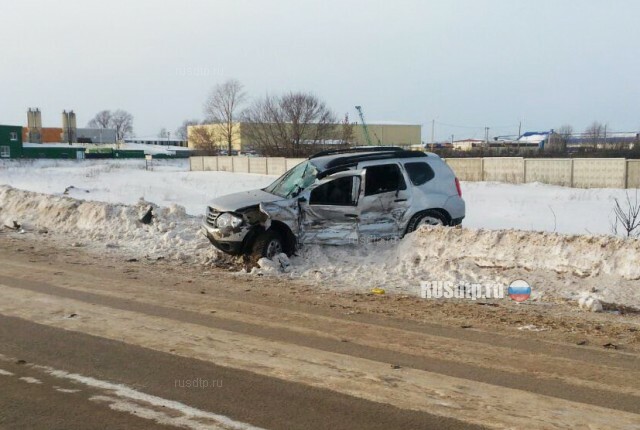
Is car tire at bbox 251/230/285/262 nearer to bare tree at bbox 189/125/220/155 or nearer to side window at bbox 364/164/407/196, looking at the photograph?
side window at bbox 364/164/407/196

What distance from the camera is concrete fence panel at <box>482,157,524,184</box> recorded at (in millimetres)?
40938

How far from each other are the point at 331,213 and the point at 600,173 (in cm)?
3251

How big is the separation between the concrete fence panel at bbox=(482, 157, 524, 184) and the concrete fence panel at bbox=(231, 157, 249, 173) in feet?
80.3

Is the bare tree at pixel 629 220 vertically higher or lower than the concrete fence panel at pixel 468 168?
lower

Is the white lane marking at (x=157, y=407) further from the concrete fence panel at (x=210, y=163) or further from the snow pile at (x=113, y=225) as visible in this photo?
the concrete fence panel at (x=210, y=163)

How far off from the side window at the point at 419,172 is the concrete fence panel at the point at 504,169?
31.8m

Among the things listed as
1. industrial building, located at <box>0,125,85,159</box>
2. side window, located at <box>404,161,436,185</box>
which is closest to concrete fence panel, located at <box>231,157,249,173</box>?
industrial building, located at <box>0,125,85,159</box>

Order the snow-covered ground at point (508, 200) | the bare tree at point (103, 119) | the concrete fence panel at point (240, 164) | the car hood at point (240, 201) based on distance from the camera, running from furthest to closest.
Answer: the bare tree at point (103, 119) < the concrete fence panel at point (240, 164) < the snow-covered ground at point (508, 200) < the car hood at point (240, 201)

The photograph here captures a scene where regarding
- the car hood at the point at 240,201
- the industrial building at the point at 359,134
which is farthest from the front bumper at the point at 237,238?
the industrial building at the point at 359,134

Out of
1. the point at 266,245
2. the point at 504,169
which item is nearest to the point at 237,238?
the point at 266,245

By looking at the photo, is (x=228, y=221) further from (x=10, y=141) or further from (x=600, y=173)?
(x=10, y=141)

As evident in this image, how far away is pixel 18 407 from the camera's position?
450cm

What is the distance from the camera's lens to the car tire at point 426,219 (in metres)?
10.9

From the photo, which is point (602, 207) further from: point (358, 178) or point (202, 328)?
point (202, 328)
